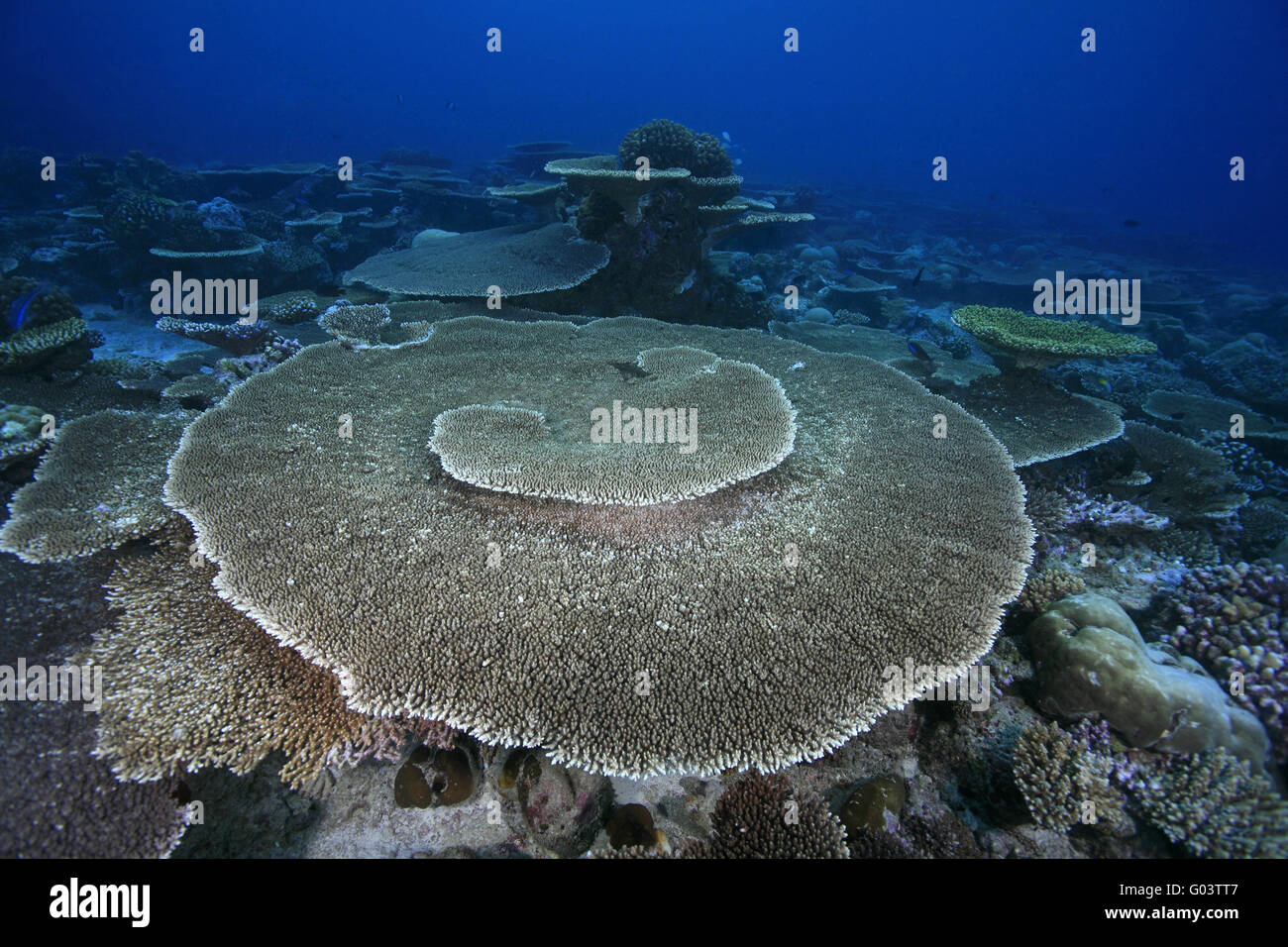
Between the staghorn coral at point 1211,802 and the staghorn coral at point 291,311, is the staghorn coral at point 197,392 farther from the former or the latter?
the staghorn coral at point 1211,802

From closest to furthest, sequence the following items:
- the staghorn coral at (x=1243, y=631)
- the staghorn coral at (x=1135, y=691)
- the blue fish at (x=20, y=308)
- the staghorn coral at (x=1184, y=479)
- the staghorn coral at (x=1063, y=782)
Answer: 1. the staghorn coral at (x=1063, y=782)
2. the staghorn coral at (x=1135, y=691)
3. the staghorn coral at (x=1243, y=631)
4. the staghorn coral at (x=1184, y=479)
5. the blue fish at (x=20, y=308)

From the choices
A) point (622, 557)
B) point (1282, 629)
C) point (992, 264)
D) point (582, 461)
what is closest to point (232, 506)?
point (582, 461)

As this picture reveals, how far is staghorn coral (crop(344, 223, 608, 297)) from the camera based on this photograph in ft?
27.4

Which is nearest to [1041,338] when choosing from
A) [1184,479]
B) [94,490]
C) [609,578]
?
[1184,479]

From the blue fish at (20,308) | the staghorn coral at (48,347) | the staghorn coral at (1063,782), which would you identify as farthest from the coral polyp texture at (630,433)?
the blue fish at (20,308)

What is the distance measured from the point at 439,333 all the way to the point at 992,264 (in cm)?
2585

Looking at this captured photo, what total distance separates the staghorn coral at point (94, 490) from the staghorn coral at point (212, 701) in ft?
2.31

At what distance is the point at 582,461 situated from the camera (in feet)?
13.1

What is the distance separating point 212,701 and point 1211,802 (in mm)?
6048

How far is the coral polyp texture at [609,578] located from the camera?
2.79 metres

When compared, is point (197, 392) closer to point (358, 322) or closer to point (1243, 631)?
point (358, 322)

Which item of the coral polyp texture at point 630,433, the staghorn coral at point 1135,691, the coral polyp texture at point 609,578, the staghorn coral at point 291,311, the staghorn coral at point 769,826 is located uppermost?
the staghorn coral at point 291,311

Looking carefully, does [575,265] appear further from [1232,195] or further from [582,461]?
[1232,195]

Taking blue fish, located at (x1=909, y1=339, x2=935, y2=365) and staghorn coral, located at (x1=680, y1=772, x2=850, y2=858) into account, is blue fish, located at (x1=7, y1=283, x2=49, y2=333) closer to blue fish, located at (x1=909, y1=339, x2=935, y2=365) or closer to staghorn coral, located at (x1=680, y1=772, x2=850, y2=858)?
staghorn coral, located at (x1=680, y1=772, x2=850, y2=858)
